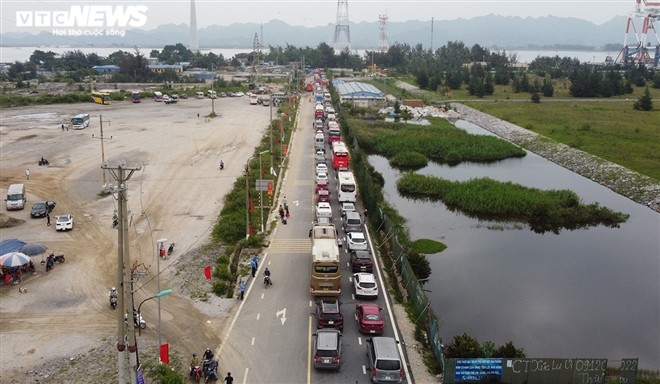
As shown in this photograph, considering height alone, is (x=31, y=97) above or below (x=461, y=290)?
above

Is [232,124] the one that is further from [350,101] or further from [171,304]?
[171,304]

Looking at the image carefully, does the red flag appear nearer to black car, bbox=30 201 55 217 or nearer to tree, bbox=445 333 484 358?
tree, bbox=445 333 484 358

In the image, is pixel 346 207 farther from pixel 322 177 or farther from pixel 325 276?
pixel 325 276

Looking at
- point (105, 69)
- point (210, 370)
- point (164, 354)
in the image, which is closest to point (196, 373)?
point (210, 370)

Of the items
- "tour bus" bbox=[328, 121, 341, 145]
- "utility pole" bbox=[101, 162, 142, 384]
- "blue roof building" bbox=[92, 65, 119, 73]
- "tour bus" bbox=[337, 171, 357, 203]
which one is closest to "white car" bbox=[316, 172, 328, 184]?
"tour bus" bbox=[337, 171, 357, 203]

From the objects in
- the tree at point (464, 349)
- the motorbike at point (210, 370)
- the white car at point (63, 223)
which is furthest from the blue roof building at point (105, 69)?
the tree at point (464, 349)

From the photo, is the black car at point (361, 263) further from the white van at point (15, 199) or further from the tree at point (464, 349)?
the white van at point (15, 199)

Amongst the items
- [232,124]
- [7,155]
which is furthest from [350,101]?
[7,155]
